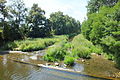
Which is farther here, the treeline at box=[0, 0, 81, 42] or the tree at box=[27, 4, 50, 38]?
the tree at box=[27, 4, 50, 38]

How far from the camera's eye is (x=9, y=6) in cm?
3322

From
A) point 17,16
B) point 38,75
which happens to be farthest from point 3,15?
point 38,75

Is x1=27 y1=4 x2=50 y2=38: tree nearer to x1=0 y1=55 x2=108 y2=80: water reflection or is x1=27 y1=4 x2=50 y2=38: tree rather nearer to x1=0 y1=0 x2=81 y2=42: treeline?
x1=0 y1=0 x2=81 y2=42: treeline

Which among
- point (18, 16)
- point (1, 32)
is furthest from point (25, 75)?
point (18, 16)

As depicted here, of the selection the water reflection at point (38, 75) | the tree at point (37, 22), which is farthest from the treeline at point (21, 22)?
the water reflection at point (38, 75)

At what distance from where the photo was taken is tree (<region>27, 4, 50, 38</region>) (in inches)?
1537

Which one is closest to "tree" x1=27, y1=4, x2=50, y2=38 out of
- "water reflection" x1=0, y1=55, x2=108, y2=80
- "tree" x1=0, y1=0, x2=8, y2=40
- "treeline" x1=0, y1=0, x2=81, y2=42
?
"treeline" x1=0, y1=0, x2=81, y2=42

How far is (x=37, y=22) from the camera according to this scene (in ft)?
132

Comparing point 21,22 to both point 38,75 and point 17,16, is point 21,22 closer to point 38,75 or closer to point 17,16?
point 17,16

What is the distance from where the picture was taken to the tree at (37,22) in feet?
128

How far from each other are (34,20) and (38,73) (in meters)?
29.4

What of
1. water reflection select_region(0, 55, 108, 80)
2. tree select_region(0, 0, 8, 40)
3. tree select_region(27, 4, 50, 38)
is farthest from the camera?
tree select_region(27, 4, 50, 38)

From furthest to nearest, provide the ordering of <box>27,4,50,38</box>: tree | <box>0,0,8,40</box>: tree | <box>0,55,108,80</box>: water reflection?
1. <box>27,4,50,38</box>: tree
2. <box>0,0,8,40</box>: tree
3. <box>0,55,108,80</box>: water reflection

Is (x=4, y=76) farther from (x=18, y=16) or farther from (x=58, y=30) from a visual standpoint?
(x=58, y=30)
